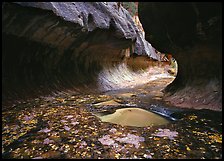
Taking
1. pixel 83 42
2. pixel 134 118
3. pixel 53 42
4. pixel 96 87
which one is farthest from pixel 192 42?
pixel 96 87

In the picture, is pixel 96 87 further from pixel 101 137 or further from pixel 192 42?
pixel 101 137

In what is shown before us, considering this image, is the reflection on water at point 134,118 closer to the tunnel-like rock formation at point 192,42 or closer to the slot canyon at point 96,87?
the slot canyon at point 96,87

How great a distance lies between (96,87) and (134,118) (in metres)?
5.65

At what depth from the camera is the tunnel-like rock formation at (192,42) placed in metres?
5.05

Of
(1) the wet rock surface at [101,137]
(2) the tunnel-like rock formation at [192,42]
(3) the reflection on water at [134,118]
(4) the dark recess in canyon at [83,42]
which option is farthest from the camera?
(4) the dark recess in canyon at [83,42]

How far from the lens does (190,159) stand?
96.3 inches

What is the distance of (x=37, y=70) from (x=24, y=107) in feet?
6.76

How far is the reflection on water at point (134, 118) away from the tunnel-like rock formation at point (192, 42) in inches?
68.2

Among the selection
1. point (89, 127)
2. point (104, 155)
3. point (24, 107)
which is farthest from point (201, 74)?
point (24, 107)

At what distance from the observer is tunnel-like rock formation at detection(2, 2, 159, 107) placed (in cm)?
537

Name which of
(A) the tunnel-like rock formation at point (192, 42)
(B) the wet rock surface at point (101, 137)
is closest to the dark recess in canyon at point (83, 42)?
(A) the tunnel-like rock formation at point (192, 42)

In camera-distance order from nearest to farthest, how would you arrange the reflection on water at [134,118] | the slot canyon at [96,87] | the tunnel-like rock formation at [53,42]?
the slot canyon at [96,87] → the reflection on water at [134,118] → the tunnel-like rock formation at [53,42]

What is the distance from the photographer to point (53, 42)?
22.7 ft

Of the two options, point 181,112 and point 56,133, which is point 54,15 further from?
point 181,112
